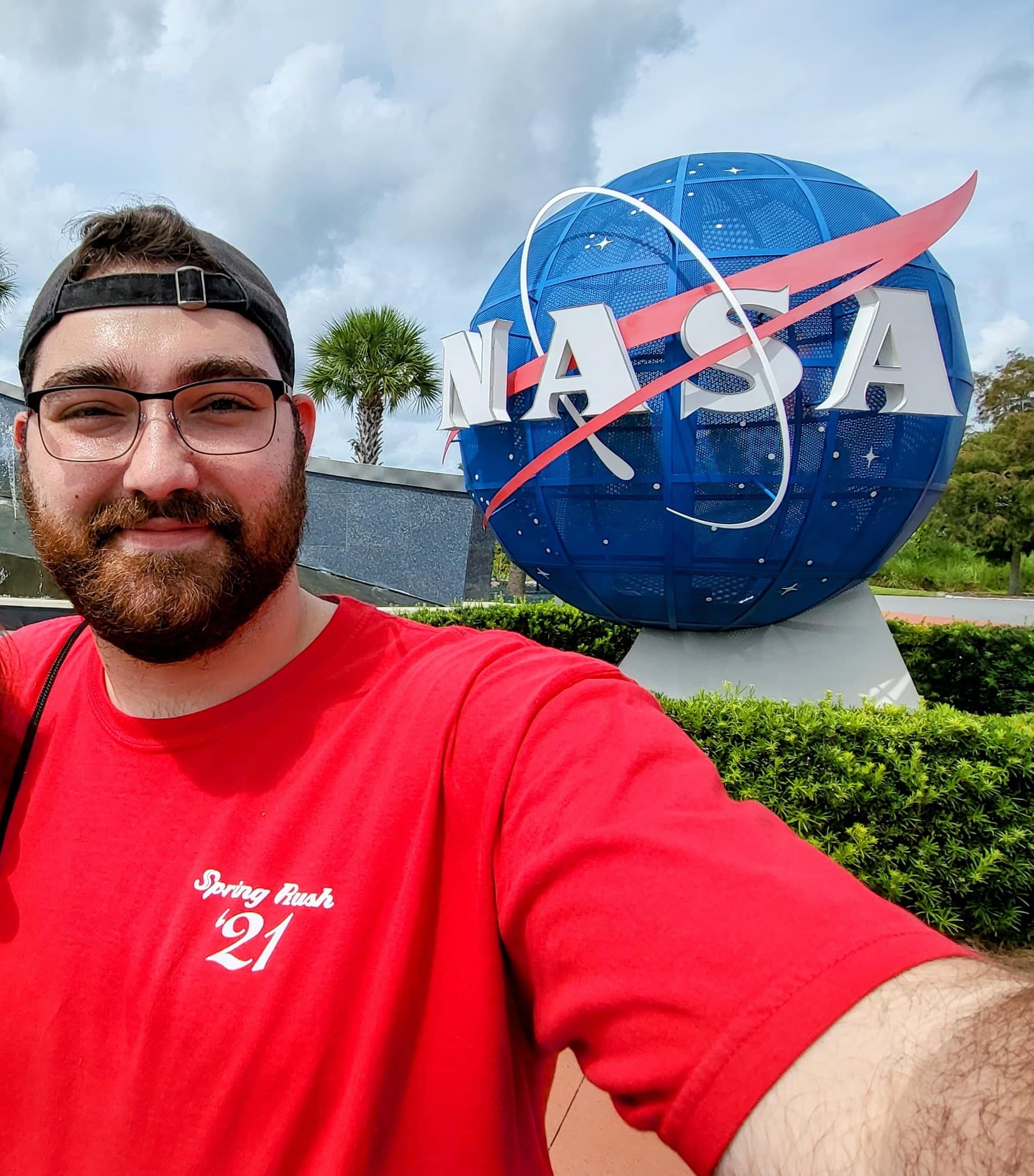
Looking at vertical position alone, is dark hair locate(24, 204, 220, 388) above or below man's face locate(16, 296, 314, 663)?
above

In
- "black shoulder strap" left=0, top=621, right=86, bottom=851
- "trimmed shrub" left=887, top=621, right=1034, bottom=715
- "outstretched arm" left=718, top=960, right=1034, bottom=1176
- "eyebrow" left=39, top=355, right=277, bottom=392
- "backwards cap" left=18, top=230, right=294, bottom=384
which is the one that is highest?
"backwards cap" left=18, top=230, right=294, bottom=384

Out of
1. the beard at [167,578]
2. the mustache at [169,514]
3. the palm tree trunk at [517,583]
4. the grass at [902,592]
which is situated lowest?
the grass at [902,592]

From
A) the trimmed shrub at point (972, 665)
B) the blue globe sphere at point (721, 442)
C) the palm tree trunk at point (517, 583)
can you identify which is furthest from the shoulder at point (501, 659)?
the palm tree trunk at point (517, 583)

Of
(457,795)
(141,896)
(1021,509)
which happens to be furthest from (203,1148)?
(1021,509)

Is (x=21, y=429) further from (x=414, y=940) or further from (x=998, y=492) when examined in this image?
(x=998, y=492)

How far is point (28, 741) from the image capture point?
53.4 inches

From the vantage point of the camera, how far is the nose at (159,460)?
1.26 metres

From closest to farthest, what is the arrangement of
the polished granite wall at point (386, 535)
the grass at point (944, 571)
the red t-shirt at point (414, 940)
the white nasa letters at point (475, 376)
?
the red t-shirt at point (414, 940), the white nasa letters at point (475, 376), the polished granite wall at point (386, 535), the grass at point (944, 571)

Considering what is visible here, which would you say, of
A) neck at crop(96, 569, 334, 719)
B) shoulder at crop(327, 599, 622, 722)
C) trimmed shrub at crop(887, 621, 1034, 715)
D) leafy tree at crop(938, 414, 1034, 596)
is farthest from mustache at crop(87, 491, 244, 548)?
leafy tree at crop(938, 414, 1034, 596)

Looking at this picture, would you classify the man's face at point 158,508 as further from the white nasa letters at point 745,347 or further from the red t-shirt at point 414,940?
the white nasa letters at point 745,347

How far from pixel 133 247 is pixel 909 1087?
1.62 meters

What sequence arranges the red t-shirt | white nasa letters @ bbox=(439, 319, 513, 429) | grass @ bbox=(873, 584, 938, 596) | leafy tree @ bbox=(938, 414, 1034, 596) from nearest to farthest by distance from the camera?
the red t-shirt < white nasa letters @ bbox=(439, 319, 513, 429) < leafy tree @ bbox=(938, 414, 1034, 596) < grass @ bbox=(873, 584, 938, 596)

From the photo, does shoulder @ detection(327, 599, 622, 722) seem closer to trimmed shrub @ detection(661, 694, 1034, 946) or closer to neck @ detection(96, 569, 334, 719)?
neck @ detection(96, 569, 334, 719)

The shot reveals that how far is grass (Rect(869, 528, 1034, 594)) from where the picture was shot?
32438 mm
